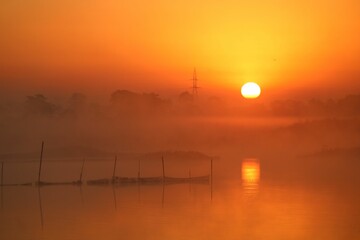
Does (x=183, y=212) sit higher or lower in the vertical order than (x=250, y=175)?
lower

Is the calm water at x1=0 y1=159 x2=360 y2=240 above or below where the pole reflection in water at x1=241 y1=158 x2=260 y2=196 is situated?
below

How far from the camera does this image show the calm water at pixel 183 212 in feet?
27.5

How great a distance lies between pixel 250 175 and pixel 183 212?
12.5 meters

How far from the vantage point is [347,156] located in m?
26.5

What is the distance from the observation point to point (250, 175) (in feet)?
75.9

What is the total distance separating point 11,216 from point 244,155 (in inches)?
730

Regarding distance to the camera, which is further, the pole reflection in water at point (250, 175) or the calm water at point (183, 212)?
the pole reflection in water at point (250, 175)

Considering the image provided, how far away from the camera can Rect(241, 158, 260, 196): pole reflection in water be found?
1668 cm

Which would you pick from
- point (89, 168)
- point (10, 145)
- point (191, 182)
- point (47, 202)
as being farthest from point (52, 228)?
point (89, 168)

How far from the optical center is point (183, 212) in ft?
35.9

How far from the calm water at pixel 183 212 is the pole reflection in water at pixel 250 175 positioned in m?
0.11

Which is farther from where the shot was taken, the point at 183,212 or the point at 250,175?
the point at 250,175

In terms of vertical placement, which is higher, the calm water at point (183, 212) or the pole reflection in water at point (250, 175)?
the pole reflection in water at point (250, 175)

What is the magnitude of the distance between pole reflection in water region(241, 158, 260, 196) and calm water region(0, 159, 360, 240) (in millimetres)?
105
